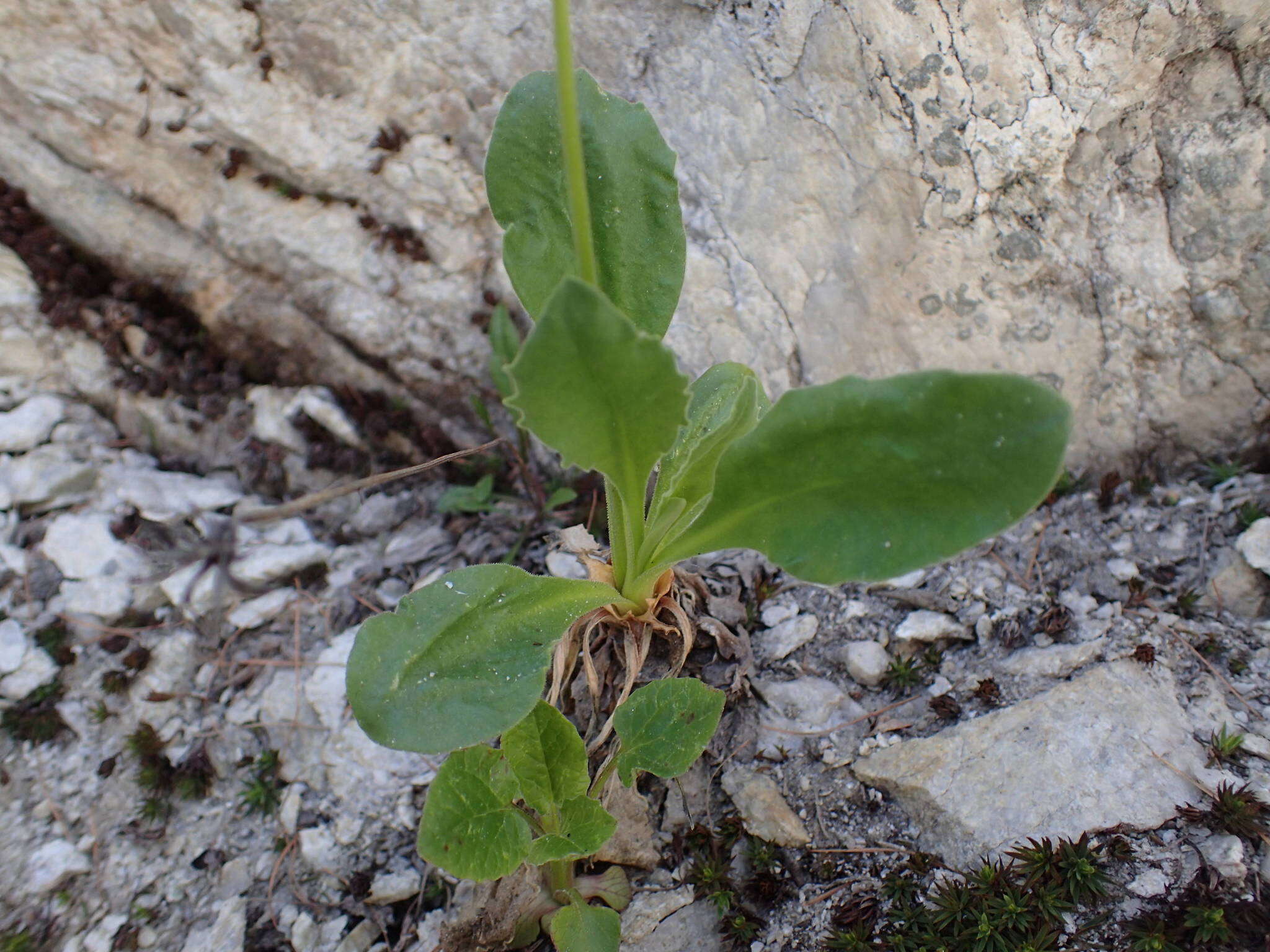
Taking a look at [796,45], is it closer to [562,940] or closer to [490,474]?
[490,474]

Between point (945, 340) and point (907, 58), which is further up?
point (907, 58)

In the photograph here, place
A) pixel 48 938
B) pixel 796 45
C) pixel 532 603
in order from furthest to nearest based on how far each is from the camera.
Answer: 1. pixel 796 45
2. pixel 48 938
3. pixel 532 603

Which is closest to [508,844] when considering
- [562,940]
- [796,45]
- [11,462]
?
[562,940]

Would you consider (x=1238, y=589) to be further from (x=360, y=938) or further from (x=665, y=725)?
(x=360, y=938)

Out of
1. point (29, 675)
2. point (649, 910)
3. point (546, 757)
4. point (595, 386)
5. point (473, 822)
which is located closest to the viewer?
point (595, 386)

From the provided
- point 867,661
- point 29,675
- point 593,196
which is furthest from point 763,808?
point 29,675

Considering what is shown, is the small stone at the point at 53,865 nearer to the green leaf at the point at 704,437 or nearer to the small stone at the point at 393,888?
the small stone at the point at 393,888

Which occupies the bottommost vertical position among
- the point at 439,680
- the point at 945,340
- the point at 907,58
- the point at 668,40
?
the point at 439,680

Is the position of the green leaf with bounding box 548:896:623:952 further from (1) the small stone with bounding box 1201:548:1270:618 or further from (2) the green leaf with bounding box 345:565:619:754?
(1) the small stone with bounding box 1201:548:1270:618
